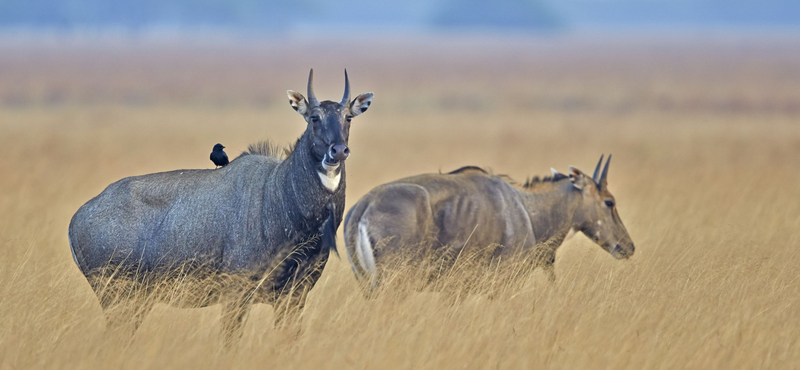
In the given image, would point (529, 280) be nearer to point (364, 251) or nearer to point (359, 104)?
point (364, 251)

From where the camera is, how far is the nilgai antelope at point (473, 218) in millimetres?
7605

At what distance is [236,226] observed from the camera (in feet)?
21.5

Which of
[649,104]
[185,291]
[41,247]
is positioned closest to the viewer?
[185,291]

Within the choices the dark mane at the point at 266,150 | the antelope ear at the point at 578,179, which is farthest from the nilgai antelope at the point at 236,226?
the antelope ear at the point at 578,179

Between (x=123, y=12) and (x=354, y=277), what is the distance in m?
165

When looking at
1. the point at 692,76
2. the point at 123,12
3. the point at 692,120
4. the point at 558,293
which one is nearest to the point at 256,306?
the point at 558,293

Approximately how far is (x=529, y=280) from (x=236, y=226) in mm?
2607

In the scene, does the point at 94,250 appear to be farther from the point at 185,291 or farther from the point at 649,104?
the point at 649,104

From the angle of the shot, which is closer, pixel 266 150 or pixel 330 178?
pixel 330 178

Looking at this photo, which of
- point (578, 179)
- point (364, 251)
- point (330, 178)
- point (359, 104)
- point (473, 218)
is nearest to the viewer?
point (330, 178)

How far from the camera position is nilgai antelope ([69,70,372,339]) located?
6434mm

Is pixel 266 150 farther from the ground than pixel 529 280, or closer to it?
farther from the ground

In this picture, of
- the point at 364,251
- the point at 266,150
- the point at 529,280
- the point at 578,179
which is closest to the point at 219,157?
the point at 266,150

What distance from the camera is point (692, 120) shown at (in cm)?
3275
